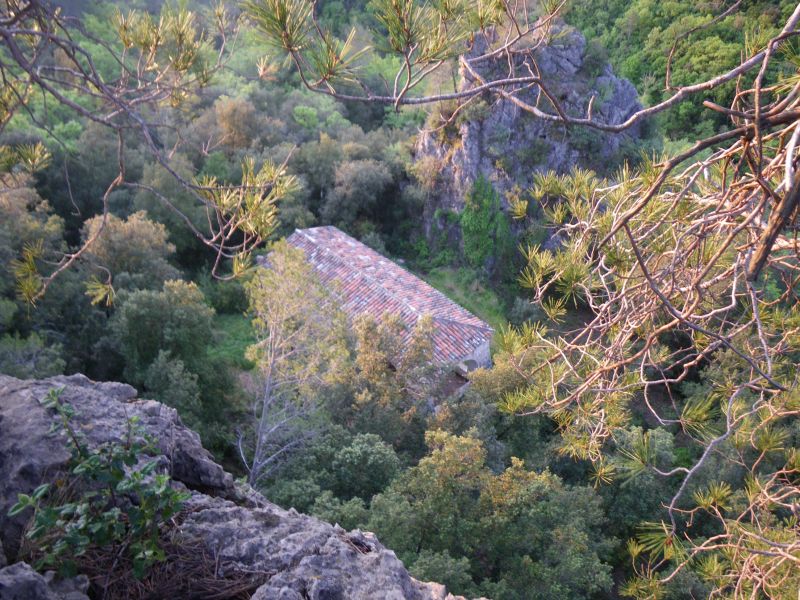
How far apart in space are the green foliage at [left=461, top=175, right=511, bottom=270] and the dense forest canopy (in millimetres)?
116

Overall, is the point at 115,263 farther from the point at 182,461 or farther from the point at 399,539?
the point at 182,461

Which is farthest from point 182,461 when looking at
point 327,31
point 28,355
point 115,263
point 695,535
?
point 115,263

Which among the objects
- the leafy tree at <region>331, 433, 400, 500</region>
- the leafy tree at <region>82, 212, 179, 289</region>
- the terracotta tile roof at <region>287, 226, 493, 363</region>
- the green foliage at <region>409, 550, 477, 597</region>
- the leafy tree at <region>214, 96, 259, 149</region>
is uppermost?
the leafy tree at <region>214, 96, 259, 149</region>

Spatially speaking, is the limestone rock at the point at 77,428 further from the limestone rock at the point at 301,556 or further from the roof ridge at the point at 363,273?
the roof ridge at the point at 363,273

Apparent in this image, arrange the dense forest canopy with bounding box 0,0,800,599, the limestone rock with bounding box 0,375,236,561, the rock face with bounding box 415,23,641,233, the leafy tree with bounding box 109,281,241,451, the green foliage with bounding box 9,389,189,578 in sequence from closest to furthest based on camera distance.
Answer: the green foliage with bounding box 9,389,189,578 → the dense forest canopy with bounding box 0,0,800,599 → the limestone rock with bounding box 0,375,236,561 → the leafy tree with bounding box 109,281,241,451 → the rock face with bounding box 415,23,641,233

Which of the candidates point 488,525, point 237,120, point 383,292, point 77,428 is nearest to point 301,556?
point 77,428

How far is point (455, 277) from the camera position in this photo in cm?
2069

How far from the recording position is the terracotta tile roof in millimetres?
14883

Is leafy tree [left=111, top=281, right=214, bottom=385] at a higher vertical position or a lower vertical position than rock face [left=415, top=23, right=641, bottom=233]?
lower

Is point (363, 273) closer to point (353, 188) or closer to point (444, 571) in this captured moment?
point (353, 188)

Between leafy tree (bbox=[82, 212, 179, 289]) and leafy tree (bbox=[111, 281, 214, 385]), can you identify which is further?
leafy tree (bbox=[82, 212, 179, 289])

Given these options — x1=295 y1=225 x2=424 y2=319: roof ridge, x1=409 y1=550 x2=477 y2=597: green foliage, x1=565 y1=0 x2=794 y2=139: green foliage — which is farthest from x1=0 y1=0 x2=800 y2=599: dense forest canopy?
x1=295 y1=225 x2=424 y2=319: roof ridge

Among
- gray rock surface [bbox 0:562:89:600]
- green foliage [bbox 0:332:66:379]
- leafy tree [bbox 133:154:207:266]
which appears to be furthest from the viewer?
leafy tree [bbox 133:154:207:266]

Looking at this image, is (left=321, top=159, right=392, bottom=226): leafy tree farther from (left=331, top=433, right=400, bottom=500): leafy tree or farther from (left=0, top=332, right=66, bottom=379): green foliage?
(left=331, top=433, right=400, bottom=500): leafy tree
